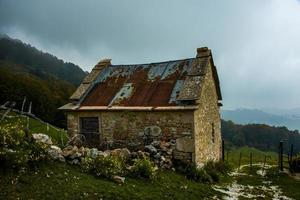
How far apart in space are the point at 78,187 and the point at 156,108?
9044 millimetres

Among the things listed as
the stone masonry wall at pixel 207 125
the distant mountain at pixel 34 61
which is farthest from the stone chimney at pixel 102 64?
the distant mountain at pixel 34 61

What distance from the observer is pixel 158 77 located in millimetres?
22234

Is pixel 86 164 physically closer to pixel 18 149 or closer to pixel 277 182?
pixel 18 149

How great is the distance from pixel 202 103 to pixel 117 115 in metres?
5.28

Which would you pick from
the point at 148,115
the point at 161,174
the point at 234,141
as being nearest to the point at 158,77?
the point at 148,115

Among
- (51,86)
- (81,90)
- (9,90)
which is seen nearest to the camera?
(81,90)

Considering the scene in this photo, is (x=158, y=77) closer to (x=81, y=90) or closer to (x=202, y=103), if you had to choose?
(x=202, y=103)

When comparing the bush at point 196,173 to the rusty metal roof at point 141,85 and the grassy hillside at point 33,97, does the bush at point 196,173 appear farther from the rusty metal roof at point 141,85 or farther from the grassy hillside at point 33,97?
the grassy hillside at point 33,97

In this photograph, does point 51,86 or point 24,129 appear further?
point 51,86

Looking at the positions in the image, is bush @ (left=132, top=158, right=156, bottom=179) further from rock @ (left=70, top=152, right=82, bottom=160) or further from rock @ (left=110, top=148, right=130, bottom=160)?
rock @ (left=70, top=152, right=82, bottom=160)

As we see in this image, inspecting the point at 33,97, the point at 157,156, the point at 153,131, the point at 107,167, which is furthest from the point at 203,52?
the point at 33,97

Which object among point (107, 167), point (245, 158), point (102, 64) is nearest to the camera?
point (107, 167)

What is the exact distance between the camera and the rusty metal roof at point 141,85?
2036 centimetres

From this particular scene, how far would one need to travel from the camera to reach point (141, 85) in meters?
22.2
